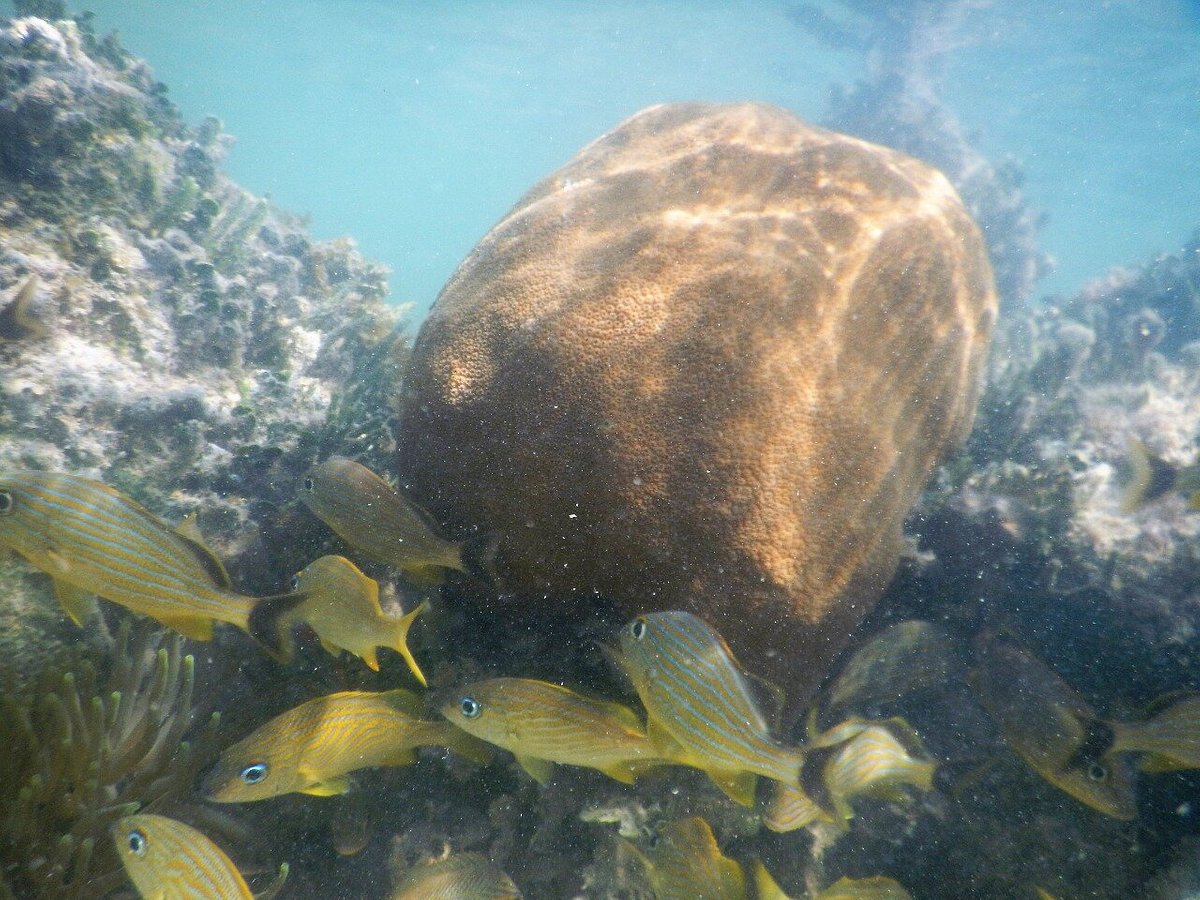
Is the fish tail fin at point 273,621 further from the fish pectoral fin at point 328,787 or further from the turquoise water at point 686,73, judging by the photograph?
the turquoise water at point 686,73

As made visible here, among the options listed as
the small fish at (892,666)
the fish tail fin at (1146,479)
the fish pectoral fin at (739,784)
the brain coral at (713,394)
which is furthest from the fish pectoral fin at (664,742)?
the fish tail fin at (1146,479)

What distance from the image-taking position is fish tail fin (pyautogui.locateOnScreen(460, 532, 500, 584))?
2949mm

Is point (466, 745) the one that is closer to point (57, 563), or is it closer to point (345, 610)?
point (345, 610)

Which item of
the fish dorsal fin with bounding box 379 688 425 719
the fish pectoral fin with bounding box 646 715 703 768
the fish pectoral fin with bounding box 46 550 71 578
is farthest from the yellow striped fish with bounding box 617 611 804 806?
the fish pectoral fin with bounding box 46 550 71 578

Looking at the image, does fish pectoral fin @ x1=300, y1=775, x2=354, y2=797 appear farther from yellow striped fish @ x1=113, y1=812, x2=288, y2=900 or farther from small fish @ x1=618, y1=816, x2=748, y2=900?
small fish @ x1=618, y1=816, x2=748, y2=900

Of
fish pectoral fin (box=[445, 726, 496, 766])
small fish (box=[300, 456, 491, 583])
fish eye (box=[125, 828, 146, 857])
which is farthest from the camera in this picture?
small fish (box=[300, 456, 491, 583])

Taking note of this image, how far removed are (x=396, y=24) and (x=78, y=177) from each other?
41381 millimetres

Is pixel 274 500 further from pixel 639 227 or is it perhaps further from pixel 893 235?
pixel 893 235

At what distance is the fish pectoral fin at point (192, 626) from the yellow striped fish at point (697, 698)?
157 centimetres

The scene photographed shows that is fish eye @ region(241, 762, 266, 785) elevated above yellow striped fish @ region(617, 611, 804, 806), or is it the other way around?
yellow striped fish @ region(617, 611, 804, 806)

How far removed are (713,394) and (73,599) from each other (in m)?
2.86

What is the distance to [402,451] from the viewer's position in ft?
11.0

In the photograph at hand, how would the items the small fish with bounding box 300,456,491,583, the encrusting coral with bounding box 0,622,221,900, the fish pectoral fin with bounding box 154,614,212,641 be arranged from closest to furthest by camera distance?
the encrusting coral with bounding box 0,622,221,900, the fish pectoral fin with bounding box 154,614,212,641, the small fish with bounding box 300,456,491,583

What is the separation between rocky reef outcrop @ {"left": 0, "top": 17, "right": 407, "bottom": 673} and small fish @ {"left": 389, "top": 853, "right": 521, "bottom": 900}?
1.79 m
